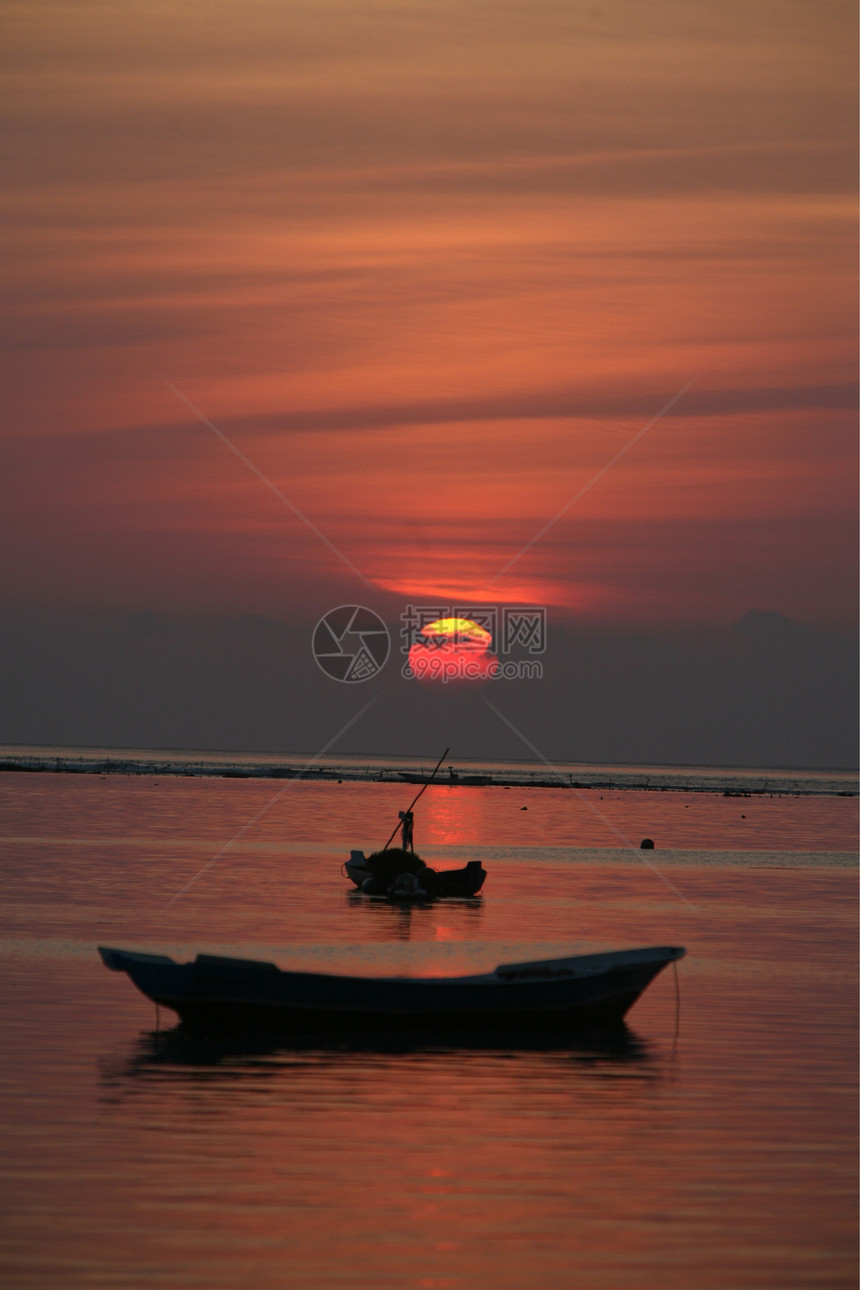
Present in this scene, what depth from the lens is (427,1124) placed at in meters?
17.2

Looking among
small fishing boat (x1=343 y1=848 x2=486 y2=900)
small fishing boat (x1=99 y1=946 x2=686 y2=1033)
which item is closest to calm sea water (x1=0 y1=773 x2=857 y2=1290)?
small fishing boat (x1=99 y1=946 x2=686 y2=1033)

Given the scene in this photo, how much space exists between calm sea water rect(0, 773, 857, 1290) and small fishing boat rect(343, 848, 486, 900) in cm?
408

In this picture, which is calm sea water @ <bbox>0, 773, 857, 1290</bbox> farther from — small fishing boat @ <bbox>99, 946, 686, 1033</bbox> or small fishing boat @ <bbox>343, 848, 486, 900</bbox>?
small fishing boat @ <bbox>343, 848, 486, 900</bbox>

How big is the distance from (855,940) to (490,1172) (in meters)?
22.8

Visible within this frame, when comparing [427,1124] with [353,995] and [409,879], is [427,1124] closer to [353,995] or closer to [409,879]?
[353,995]

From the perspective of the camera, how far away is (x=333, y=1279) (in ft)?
40.1

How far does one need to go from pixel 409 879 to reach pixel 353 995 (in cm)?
2236

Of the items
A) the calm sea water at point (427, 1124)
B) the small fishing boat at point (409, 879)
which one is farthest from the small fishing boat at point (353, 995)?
the small fishing boat at point (409, 879)

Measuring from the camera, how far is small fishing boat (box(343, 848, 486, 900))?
145 ft

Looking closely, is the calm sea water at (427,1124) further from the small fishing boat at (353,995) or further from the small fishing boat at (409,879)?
the small fishing boat at (409,879)

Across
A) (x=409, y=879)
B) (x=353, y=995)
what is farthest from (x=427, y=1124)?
(x=409, y=879)

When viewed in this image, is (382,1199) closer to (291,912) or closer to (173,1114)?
(173,1114)

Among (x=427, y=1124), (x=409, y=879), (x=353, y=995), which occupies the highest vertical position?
(x=409, y=879)

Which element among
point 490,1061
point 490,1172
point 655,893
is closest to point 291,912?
point 655,893
